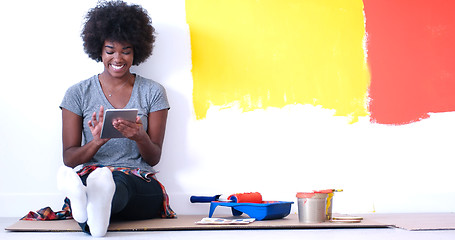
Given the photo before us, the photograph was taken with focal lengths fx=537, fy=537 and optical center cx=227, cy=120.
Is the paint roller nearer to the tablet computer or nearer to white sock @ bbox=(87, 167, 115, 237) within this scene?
the tablet computer

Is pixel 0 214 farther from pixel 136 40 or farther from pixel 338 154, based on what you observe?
pixel 338 154

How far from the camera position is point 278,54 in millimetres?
2797

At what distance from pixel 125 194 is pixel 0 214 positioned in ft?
3.35

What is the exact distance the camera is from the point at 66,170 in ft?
5.47

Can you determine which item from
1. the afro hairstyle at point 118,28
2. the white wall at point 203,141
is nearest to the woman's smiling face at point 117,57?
the afro hairstyle at point 118,28

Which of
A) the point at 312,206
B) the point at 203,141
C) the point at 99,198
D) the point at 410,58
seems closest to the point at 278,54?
the point at 203,141

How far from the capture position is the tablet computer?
193 centimetres

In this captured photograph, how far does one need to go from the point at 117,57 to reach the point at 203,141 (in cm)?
64

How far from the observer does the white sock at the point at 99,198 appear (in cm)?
166

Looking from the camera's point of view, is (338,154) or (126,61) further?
(338,154)

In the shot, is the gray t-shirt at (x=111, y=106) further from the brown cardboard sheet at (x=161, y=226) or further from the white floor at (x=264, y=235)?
the white floor at (x=264, y=235)

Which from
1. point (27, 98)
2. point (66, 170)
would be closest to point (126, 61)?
point (27, 98)

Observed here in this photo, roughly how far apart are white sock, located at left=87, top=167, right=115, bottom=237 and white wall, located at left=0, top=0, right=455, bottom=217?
0.98 metres

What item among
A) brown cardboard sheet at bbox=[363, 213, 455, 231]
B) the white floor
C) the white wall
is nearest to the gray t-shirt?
Result: the white wall
